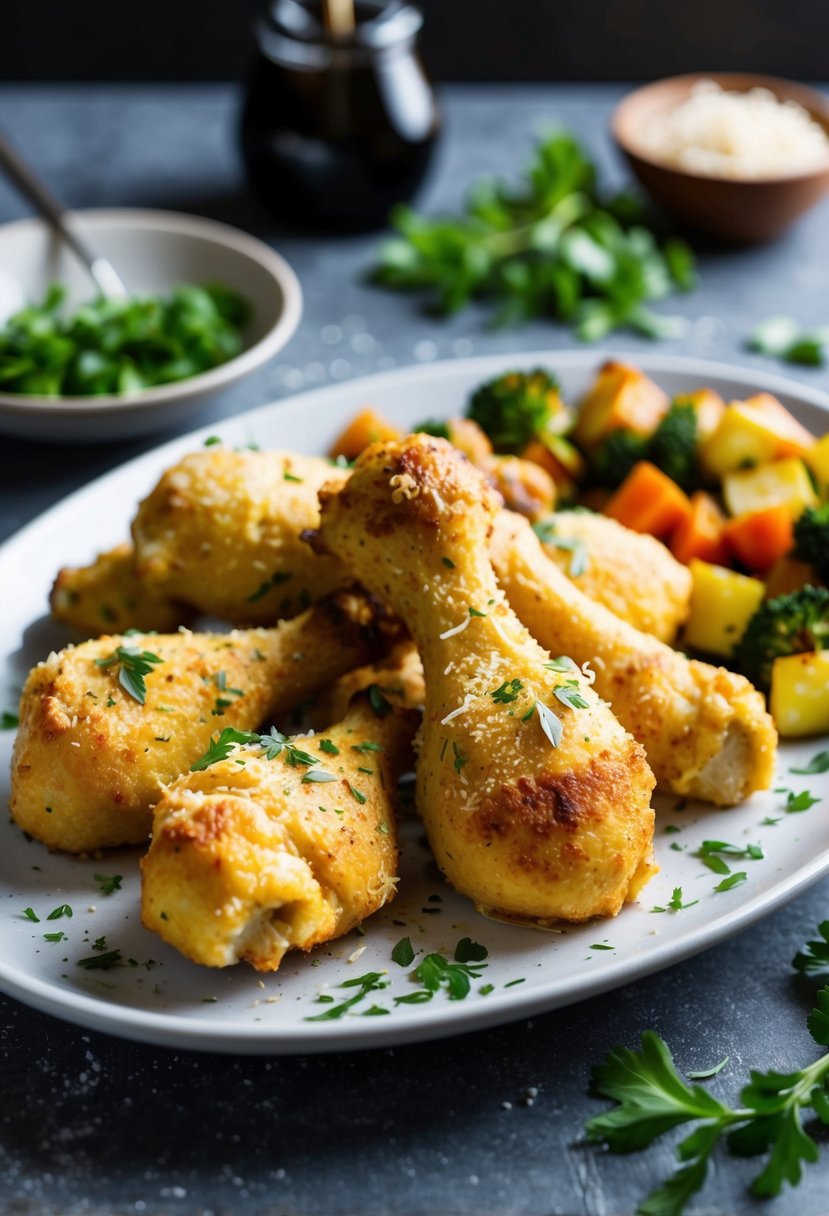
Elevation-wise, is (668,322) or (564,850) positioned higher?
(564,850)

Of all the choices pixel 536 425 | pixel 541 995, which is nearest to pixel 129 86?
pixel 536 425

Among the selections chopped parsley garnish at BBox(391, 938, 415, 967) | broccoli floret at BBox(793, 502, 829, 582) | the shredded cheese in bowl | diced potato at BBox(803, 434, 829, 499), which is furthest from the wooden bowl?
chopped parsley garnish at BBox(391, 938, 415, 967)

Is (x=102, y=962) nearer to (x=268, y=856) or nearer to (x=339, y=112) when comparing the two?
(x=268, y=856)

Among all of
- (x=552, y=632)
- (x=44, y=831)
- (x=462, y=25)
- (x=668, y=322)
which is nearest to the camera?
(x=44, y=831)

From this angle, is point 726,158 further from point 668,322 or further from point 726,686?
point 726,686

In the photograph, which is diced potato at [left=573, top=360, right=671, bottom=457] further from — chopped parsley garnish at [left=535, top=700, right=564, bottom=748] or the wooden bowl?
the wooden bowl

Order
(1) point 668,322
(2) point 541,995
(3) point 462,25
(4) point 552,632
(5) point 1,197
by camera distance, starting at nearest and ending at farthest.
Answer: (2) point 541,995 < (4) point 552,632 < (1) point 668,322 < (5) point 1,197 < (3) point 462,25

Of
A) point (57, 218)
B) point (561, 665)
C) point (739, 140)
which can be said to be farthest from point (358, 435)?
point (739, 140)
